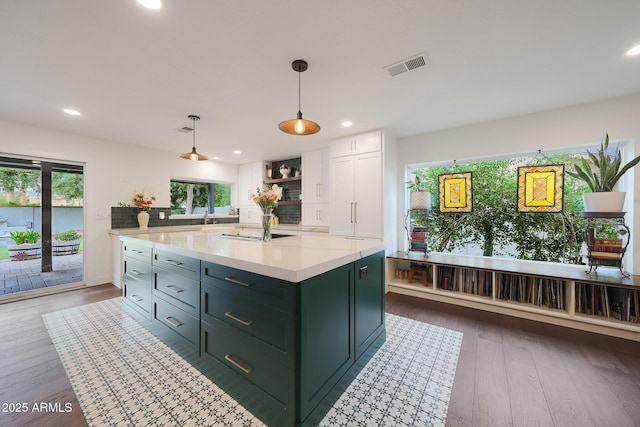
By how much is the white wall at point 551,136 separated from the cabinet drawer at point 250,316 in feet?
11.3

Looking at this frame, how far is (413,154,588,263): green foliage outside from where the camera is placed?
121 inches

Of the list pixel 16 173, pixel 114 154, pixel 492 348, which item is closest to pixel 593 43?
pixel 492 348

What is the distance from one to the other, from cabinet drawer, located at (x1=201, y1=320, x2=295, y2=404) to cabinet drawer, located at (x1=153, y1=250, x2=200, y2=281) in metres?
0.39

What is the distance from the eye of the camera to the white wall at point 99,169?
348cm

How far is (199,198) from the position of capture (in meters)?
5.87

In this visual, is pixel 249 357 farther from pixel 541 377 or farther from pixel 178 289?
pixel 541 377

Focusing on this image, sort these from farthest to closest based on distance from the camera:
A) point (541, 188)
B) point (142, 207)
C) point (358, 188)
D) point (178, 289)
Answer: point (142, 207), point (358, 188), point (541, 188), point (178, 289)

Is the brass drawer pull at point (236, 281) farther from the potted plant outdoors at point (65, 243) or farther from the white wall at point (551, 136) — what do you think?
the potted plant outdoors at point (65, 243)

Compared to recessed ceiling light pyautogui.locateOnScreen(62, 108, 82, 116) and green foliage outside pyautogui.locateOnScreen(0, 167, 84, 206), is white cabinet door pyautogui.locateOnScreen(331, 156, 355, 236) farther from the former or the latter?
green foliage outside pyautogui.locateOnScreen(0, 167, 84, 206)

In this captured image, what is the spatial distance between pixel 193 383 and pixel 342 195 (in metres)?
3.00

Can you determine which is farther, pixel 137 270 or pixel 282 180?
pixel 282 180

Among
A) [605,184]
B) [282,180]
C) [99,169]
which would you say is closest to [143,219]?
[99,169]

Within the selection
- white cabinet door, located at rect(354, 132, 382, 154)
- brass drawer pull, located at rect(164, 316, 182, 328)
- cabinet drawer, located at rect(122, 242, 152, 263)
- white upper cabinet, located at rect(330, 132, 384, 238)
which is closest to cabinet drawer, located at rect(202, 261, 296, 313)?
brass drawer pull, located at rect(164, 316, 182, 328)

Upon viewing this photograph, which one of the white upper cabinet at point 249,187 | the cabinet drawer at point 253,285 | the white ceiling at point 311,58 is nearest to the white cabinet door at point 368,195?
the white ceiling at point 311,58
